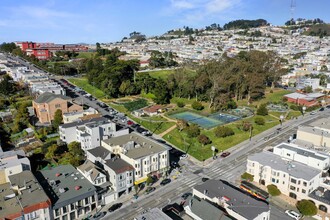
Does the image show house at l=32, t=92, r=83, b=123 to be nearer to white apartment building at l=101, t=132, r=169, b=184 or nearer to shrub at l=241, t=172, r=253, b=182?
white apartment building at l=101, t=132, r=169, b=184

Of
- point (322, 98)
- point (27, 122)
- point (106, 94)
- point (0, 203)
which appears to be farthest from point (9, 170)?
point (322, 98)

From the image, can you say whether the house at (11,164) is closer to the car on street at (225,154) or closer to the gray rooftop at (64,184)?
A: the gray rooftop at (64,184)

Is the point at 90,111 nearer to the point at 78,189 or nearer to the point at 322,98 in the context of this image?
the point at 78,189

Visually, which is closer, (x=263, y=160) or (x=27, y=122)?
(x=263, y=160)

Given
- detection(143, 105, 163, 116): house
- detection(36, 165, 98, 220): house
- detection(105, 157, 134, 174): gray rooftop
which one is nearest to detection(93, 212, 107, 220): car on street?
detection(36, 165, 98, 220): house

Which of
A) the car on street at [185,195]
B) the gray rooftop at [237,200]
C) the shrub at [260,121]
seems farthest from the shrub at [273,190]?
the shrub at [260,121]

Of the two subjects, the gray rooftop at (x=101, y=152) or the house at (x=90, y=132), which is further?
the house at (x=90, y=132)
